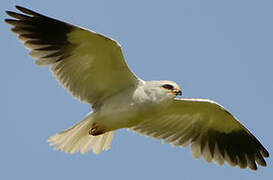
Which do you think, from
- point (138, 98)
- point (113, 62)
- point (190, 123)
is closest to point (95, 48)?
point (113, 62)

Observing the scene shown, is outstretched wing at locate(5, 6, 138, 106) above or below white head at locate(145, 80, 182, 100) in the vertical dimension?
Result: above

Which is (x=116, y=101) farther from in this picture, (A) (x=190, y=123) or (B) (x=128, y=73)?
(A) (x=190, y=123)

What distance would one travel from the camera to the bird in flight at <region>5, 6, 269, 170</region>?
27.0ft

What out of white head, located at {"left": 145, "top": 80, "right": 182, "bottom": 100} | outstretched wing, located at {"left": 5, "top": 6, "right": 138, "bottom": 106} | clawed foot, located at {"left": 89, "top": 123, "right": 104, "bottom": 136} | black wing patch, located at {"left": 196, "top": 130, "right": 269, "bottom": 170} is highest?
outstretched wing, located at {"left": 5, "top": 6, "right": 138, "bottom": 106}

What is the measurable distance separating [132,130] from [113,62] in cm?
146

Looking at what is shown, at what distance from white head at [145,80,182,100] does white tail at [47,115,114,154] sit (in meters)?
1.06

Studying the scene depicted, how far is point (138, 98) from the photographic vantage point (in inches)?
325

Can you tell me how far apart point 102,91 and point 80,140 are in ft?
2.61

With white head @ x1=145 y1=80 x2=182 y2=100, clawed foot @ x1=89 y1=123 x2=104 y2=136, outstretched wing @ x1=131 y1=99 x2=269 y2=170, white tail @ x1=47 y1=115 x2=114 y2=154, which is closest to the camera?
white head @ x1=145 y1=80 x2=182 y2=100

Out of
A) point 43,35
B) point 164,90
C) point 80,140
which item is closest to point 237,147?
point 164,90

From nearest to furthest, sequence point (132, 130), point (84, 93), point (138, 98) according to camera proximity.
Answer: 1. point (138, 98)
2. point (84, 93)
3. point (132, 130)

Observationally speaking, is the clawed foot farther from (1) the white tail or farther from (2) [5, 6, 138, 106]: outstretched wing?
(2) [5, 6, 138, 106]: outstretched wing

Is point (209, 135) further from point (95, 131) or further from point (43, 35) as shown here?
point (43, 35)

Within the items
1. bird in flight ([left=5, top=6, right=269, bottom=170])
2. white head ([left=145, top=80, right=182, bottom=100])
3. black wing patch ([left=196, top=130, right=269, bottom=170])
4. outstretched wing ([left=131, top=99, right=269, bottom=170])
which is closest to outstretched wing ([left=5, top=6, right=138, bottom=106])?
bird in flight ([left=5, top=6, right=269, bottom=170])
